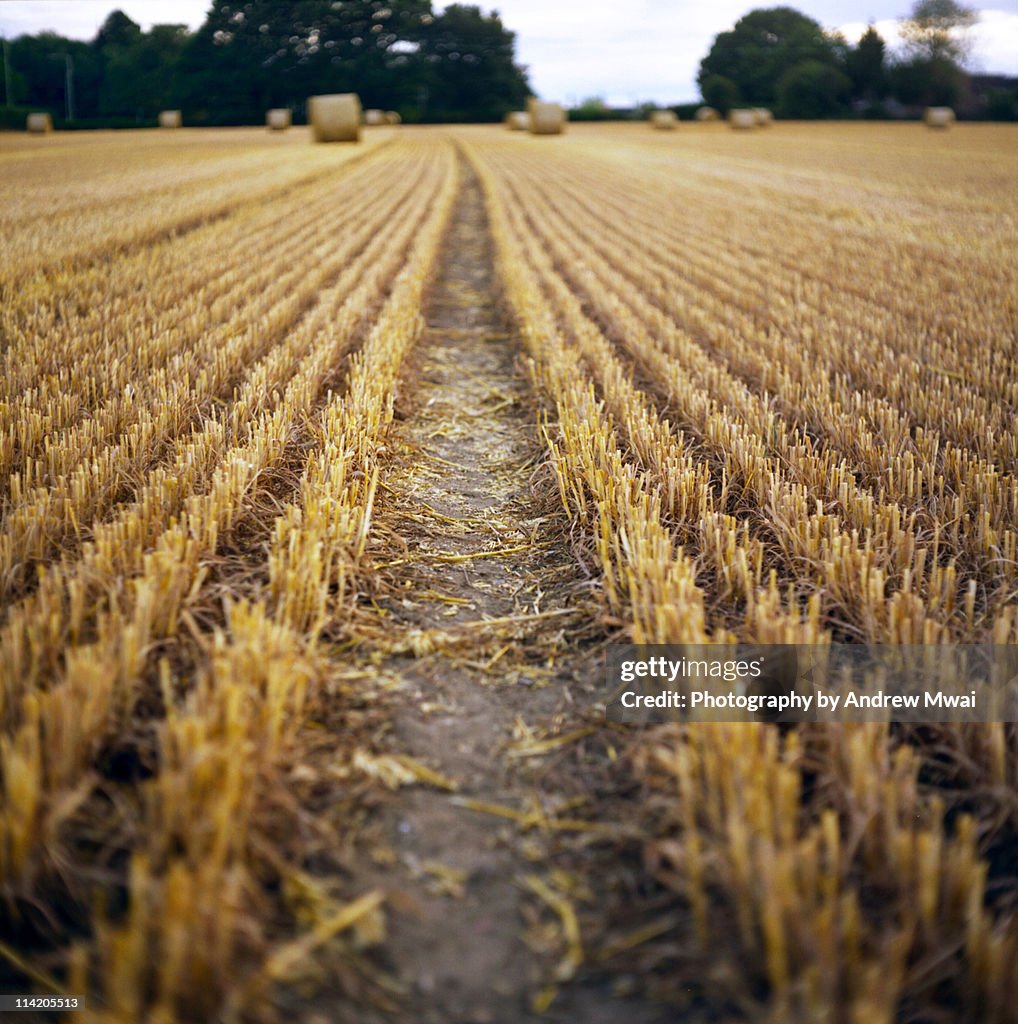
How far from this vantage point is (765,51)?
72.4m

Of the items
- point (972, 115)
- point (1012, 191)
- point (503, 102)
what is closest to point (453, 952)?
point (1012, 191)

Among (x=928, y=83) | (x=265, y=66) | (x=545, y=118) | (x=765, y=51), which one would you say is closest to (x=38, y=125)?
(x=545, y=118)

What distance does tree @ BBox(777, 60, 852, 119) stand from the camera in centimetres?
5403

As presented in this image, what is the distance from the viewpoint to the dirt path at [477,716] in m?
1.64

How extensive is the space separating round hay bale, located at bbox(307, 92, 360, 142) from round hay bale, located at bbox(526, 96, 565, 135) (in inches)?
478

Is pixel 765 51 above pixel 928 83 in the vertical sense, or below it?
above

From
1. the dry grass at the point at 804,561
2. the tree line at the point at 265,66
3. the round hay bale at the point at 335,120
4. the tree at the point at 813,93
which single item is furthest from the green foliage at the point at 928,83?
the dry grass at the point at 804,561

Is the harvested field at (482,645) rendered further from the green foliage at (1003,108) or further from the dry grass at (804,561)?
the green foliage at (1003,108)

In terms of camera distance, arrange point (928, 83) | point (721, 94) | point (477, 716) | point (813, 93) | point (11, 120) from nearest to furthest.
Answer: point (477, 716) → point (11, 120) → point (813, 93) → point (928, 83) → point (721, 94)

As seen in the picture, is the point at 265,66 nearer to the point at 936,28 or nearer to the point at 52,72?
the point at 52,72

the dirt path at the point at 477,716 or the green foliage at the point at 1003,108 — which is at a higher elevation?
the green foliage at the point at 1003,108

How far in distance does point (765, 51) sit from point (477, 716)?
8266 cm

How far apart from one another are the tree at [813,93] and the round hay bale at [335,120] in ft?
113

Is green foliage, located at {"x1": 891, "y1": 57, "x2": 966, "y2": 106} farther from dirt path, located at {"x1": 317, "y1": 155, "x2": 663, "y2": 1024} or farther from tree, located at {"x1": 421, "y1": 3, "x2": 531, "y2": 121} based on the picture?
dirt path, located at {"x1": 317, "y1": 155, "x2": 663, "y2": 1024}
